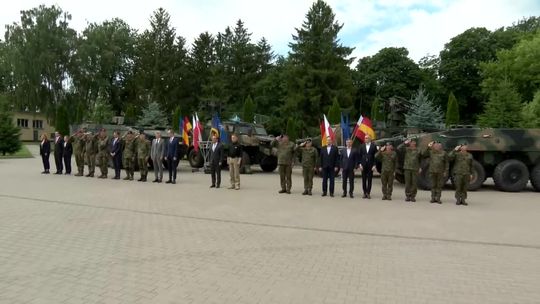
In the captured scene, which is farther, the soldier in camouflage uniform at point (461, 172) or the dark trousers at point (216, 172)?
the dark trousers at point (216, 172)

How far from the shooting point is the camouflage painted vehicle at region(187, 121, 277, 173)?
64.4 ft

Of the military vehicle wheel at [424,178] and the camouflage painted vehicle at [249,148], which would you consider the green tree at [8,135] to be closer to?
the camouflage painted vehicle at [249,148]

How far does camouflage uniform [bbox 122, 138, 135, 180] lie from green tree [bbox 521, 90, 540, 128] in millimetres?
21124

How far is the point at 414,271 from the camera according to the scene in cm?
555

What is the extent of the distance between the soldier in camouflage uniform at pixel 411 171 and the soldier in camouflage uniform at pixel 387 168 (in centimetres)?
34

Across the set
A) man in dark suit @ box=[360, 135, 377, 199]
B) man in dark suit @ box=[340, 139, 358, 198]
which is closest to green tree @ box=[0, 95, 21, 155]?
man in dark suit @ box=[340, 139, 358, 198]

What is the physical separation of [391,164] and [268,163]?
353 inches

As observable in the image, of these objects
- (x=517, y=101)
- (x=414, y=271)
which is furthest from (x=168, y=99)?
(x=414, y=271)

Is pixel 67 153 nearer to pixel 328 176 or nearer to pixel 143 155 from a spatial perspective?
pixel 143 155

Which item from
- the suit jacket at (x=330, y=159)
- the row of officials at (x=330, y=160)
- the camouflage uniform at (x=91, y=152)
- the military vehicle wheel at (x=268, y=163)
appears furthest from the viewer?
the military vehicle wheel at (x=268, y=163)

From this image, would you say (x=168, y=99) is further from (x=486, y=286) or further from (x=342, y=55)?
(x=486, y=286)

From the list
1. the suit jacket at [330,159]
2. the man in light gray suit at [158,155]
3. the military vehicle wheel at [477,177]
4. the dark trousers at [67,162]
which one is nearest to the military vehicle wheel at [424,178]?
the military vehicle wheel at [477,177]

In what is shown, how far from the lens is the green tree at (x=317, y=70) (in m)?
37.6

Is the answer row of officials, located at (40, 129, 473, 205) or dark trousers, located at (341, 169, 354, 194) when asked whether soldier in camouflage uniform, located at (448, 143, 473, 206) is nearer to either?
row of officials, located at (40, 129, 473, 205)
